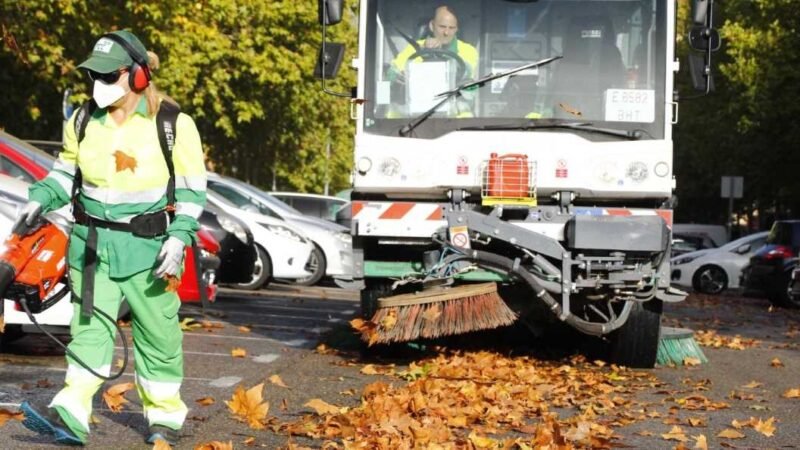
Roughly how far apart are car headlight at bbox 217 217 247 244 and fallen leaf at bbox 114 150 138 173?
1025cm

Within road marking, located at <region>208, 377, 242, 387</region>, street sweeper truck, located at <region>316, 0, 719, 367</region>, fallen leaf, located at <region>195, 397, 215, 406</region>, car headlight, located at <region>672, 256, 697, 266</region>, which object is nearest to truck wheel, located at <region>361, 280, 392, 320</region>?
street sweeper truck, located at <region>316, 0, 719, 367</region>

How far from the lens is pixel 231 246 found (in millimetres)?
17188

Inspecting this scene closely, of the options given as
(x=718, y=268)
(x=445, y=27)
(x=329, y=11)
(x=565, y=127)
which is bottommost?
(x=718, y=268)

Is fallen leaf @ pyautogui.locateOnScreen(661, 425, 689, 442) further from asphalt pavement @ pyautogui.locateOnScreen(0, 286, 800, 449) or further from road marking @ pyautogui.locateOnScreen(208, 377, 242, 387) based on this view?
road marking @ pyautogui.locateOnScreen(208, 377, 242, 387)

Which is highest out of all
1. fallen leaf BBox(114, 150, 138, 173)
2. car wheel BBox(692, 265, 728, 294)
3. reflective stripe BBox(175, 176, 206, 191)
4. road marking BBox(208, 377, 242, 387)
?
fallen leaf BBox(114, 150, 138, 173)

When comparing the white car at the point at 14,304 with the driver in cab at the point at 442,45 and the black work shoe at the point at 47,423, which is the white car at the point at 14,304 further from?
the black work shoe at the point at 47,423

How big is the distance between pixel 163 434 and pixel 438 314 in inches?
145

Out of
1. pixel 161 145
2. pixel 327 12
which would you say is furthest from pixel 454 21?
pixel 161 145

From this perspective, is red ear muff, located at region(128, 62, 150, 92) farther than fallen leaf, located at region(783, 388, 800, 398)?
No

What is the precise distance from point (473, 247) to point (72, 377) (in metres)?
4.50

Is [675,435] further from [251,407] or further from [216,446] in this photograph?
[216,446]

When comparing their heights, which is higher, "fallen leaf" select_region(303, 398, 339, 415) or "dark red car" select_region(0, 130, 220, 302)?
"dark red car" select_region(0, 130, 220, 302)

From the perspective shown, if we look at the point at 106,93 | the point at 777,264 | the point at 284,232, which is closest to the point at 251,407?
the point at 106,93

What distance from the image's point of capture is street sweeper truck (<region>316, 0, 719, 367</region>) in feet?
35.2
